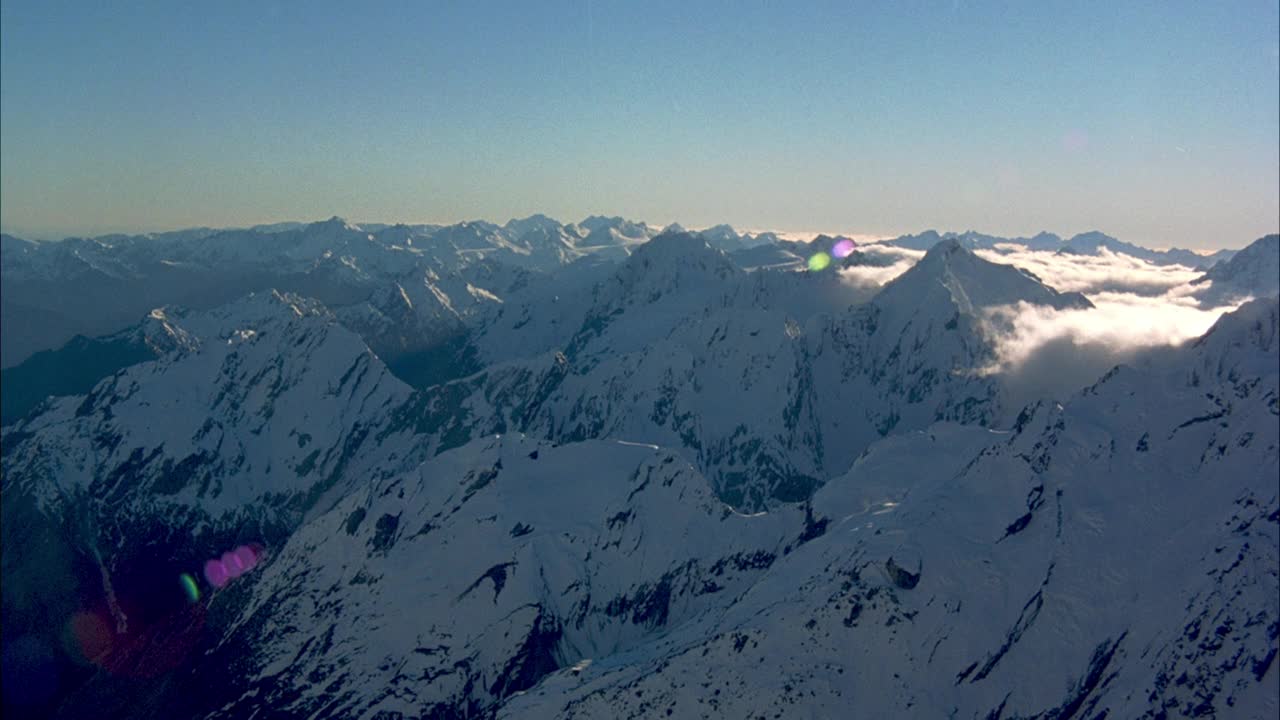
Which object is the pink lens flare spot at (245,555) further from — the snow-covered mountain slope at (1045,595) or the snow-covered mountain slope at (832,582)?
the snow-covered mountain slope at (1045,595)

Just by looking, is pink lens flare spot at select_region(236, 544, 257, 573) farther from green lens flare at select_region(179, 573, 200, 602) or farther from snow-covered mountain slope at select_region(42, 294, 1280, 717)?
snow-covered mountain slope at select_region(42, 294, 1280, 717)

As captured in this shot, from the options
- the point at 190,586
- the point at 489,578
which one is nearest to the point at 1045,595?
the point at 489,578

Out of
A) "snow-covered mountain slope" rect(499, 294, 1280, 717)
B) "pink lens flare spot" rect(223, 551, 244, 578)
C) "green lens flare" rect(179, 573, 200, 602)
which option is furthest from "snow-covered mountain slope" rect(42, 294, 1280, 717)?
"green lens flare" rect(179, 573, 200, 602)

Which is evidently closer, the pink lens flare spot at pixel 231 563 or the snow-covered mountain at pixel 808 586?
the snow-covered mountain at pixel 808 586

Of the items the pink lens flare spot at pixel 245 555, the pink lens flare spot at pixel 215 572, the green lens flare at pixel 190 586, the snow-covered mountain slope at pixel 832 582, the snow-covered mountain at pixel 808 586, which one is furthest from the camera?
the pink lens flare spot at pixel 245 555

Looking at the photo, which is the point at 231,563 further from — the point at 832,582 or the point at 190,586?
the point at 832,582

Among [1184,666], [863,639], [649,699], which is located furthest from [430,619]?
[1184,666]

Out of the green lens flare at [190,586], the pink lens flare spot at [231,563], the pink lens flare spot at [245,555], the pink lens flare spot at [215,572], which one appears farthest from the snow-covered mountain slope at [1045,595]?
the green lens flare at [190,586]
